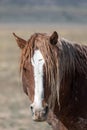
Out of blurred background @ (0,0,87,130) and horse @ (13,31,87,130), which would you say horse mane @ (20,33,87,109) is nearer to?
horse @ (13,31,87,130)

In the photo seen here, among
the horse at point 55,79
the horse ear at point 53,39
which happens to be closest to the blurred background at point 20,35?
the horse at point 55,79

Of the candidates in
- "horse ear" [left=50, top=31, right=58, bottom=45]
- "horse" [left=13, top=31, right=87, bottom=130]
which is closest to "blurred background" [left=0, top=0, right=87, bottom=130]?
"horse" [left=13, top=31, right=87, bottom=130]

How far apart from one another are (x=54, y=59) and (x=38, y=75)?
0.21 meters

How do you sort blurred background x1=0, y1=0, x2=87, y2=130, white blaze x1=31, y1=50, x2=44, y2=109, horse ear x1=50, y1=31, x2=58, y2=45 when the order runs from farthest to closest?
1. blurred background x1=0, y1=0, x2=87, y2=130
2. horse ear x1=50, y1=31, x2=58, y2=45
3. white blaze x1=31, y1=50, x2=44, y2=109

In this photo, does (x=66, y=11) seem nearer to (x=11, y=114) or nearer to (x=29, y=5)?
(x=29, y=5)

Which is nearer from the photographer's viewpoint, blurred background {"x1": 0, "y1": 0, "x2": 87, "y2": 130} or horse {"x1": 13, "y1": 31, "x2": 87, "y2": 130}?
horse {"x1": 13, "y1": 31, "x2": 87, "y2": 130}

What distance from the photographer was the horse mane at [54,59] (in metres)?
5.43

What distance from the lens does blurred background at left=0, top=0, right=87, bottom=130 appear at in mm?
11508

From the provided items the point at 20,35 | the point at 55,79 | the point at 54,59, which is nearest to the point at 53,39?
the point at 54,59

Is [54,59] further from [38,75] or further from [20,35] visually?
[20,35]

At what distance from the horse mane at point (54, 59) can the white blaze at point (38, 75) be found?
42mm

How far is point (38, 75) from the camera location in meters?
5.39

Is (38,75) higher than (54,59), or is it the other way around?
(54,59)

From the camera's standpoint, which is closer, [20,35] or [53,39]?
[53,39]
